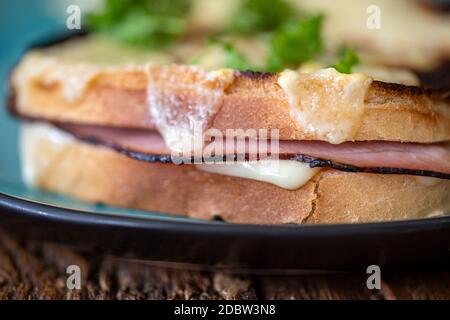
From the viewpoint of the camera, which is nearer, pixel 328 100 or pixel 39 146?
pixel 328 100

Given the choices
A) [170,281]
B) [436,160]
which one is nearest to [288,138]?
[436,160]

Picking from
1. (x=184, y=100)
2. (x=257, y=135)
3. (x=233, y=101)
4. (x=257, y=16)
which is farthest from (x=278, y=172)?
(x=257, y=16)

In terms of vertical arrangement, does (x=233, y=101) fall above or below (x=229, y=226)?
above

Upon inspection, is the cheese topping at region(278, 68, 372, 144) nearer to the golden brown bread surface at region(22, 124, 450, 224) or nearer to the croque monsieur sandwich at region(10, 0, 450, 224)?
the croque monsieur sandwich at region(10, 0, 450, 224)

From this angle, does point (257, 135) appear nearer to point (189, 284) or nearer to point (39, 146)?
point (189, 284)

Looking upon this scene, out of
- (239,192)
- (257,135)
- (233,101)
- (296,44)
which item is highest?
(296,44)

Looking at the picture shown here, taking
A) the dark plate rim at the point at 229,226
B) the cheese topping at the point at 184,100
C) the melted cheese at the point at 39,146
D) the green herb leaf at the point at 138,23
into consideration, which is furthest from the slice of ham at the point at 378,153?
the green herb leaf at the point at 138,23
